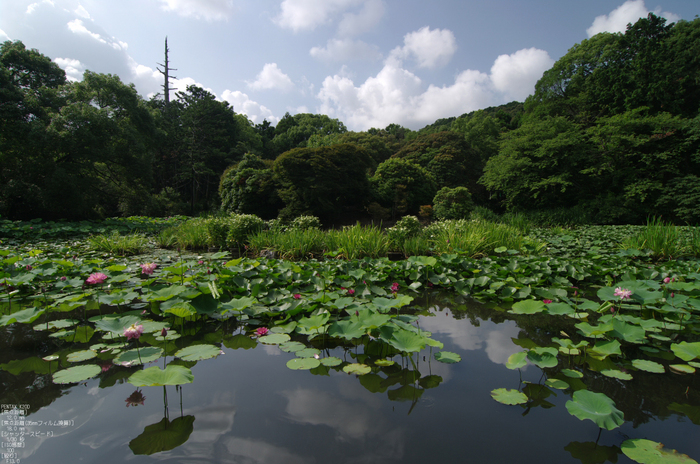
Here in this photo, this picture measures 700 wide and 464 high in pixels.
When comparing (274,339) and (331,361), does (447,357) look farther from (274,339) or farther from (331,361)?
(274,339)

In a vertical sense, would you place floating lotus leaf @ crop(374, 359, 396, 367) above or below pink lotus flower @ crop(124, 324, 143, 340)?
below

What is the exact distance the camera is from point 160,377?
1155 millimetres

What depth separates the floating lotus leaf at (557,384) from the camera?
4.58 feet

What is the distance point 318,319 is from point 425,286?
1838 mm

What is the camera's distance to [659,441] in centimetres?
108

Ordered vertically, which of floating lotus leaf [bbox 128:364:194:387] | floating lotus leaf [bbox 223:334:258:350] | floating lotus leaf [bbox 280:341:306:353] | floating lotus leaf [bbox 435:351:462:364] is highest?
floating lotus leaf [bbox 128:364:194:387]

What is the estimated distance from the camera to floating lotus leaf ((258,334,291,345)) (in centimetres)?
174

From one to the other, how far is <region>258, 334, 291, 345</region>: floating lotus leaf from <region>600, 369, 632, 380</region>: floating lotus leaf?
1.71 meters

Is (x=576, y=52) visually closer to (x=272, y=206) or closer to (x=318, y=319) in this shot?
(x=272, y=206)

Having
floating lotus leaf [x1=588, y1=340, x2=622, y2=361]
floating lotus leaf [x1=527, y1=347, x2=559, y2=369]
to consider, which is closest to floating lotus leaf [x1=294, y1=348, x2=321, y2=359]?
floating lotus leaf [x1=527, y1=347, x2=559, y2=369]

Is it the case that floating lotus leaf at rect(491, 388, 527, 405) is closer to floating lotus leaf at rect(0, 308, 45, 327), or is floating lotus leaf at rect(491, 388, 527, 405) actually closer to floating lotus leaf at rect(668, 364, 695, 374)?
floating lotus leaf at rect(668, 364, 695, 374)

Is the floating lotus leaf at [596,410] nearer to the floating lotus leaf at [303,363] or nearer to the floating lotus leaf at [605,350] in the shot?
the floating lotus leaf at [605,350]

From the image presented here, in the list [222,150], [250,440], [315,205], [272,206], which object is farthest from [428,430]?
[222,150]

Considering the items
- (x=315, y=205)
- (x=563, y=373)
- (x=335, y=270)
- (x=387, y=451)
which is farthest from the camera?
(x=315, y=205)
